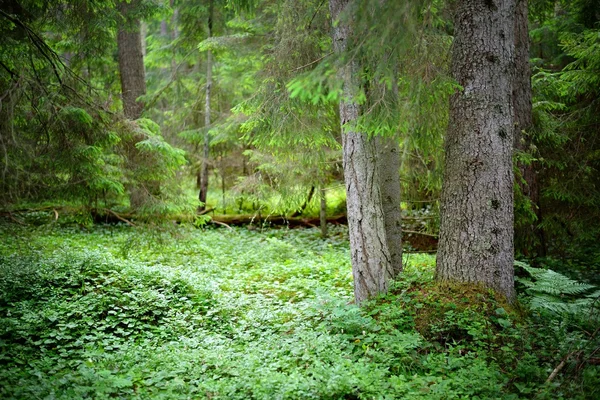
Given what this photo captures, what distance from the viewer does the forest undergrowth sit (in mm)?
3930

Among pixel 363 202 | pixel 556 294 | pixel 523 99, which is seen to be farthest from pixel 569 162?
pixel 363 202

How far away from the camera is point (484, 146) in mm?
5027

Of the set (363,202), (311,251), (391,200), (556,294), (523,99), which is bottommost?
(311,251)

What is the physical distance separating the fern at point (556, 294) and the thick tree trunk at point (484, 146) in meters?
0.46

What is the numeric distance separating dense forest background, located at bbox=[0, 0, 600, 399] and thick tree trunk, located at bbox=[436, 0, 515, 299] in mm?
44

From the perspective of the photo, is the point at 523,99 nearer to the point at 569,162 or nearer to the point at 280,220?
the point at 569,162

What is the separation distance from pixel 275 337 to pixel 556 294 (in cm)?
373

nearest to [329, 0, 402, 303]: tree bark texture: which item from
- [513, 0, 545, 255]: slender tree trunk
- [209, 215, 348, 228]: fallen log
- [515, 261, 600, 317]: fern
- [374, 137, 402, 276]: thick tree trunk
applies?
[374, 137, 402, 276]: thick tree trunk

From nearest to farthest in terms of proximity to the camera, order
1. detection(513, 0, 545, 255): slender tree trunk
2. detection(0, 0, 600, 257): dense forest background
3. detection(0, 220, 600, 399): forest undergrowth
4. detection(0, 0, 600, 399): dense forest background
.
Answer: detection(0, 220, 600, 399): forest undergrowth
detection(0, 0, 600, 399): dense forest background
detection(0, 0, 600, 257): dense forest background
detection(513, 0, 545, 255): slender tree trunk

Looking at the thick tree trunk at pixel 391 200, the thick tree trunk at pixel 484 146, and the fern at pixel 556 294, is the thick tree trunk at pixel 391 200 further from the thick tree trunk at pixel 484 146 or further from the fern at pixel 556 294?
the fern at pixel 556 294

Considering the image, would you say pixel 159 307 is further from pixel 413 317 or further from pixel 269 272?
pixel 413 317

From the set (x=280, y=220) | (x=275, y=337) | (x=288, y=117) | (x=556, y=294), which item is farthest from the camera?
(x=280, y=220)

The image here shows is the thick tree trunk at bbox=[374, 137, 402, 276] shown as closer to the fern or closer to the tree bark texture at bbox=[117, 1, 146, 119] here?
the fern

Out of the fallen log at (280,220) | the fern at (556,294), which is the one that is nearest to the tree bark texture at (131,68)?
the fallen log at (280,220)
